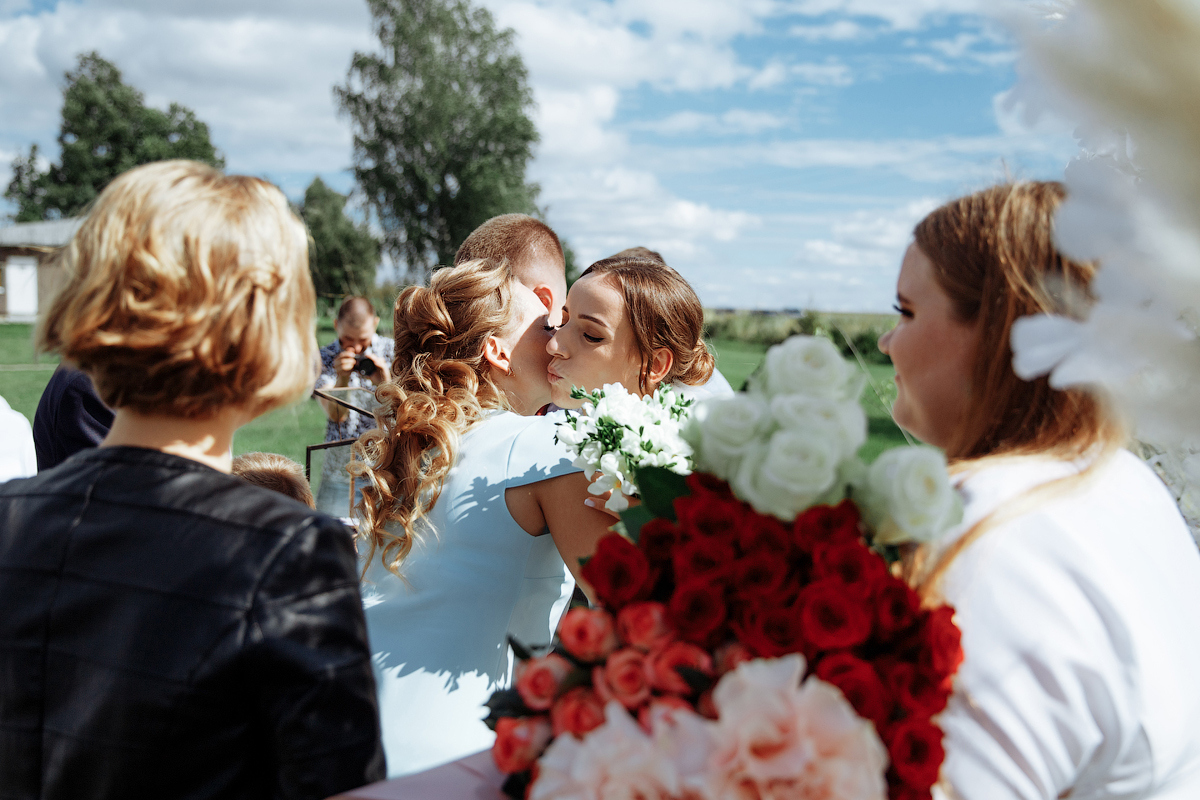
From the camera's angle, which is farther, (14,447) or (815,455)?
(14,447)

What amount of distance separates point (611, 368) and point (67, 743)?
2.13 metres

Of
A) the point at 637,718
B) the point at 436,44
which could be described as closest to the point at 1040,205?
the point at 637,718

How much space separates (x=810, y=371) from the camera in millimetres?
1205

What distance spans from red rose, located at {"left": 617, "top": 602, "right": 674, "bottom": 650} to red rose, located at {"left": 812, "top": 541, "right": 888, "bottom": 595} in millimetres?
208

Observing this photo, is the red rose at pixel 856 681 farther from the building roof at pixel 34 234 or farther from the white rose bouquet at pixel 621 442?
the building roof at pixel 34 234

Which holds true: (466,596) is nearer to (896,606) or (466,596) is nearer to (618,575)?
(618,575)

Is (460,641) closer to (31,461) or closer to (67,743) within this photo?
(67,743)

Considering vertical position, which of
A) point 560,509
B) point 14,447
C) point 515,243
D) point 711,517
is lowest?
point 14,447

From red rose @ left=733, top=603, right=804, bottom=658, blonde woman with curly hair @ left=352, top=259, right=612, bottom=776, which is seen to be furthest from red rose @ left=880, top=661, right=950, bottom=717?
blonde woman with curly hair @ left=352, top=259, right=612, bottom=776

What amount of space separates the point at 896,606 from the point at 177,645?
1008 mm

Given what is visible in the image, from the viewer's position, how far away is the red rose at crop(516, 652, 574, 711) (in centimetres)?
115

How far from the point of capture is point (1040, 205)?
1455 millimetres

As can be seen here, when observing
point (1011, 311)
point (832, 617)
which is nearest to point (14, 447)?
point (832, 617)

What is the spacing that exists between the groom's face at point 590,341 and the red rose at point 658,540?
1830 millimetres
